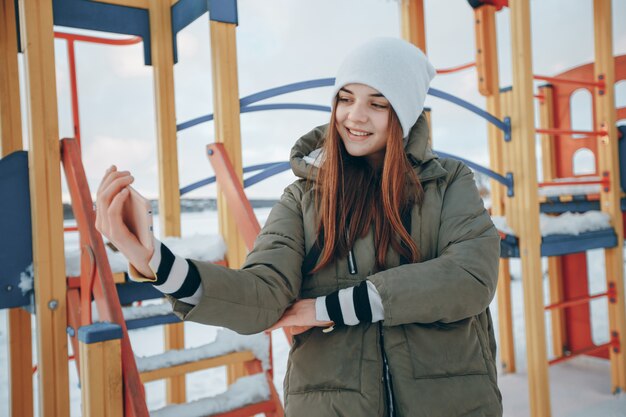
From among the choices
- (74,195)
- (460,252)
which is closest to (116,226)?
(460,252)

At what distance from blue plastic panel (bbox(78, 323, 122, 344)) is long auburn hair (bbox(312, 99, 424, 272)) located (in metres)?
0.88

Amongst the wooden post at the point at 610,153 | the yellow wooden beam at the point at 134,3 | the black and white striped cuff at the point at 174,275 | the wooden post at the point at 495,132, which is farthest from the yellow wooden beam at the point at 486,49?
the black and white striped cuff at the point at 174,275

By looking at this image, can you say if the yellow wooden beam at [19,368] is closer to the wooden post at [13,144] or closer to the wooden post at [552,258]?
the wooden post at [13,144]

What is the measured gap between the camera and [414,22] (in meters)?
4.02

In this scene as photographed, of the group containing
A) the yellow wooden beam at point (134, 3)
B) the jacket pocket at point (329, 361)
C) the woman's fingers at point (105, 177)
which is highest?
the yellow wooden beam at point (134, 3)

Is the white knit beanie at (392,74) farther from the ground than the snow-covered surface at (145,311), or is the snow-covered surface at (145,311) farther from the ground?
the white knit beanie at (392,74)

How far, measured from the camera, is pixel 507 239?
317 centimetres

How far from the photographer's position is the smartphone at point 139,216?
32.2 inches

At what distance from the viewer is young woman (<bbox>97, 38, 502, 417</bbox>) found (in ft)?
3.13

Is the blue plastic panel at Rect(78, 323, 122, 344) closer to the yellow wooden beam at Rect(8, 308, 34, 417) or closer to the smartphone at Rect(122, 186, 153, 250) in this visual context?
the smartphone at Rect(122, 186, 153, 250)

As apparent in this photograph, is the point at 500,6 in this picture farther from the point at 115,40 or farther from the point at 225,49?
the point at 115,40

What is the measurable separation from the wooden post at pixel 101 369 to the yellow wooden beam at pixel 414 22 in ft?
10.5

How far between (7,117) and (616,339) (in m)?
3.98

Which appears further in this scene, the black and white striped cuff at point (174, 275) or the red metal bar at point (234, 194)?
the red metal bar at point (234, 194)
